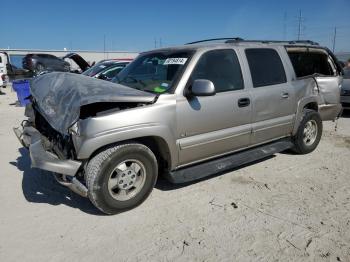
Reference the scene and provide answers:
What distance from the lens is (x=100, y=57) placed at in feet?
124

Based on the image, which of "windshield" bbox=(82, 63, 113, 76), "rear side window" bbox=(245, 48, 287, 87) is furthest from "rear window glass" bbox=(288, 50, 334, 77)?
"windshield" bbox=(82, 63, 113, 76)

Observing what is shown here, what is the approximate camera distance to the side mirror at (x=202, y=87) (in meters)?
3.95

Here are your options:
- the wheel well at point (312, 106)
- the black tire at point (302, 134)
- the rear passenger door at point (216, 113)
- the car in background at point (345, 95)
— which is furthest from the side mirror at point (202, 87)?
the car in background at point (345, 95)

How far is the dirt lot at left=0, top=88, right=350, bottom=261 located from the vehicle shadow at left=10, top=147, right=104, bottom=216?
1cm

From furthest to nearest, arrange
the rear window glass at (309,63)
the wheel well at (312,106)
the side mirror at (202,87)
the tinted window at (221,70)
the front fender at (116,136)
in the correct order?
1. the wheel well at (312,106)
2. the rear window glass at (309,63)
3. the tinted window at (221,70)
4. the side mirror at (202,87)
5. the front fender at (116,136)

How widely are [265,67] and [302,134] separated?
4.99 feet

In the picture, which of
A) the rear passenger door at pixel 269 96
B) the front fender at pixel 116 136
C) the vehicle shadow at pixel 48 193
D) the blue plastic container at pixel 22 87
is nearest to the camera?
the front fender at pixel 116 136

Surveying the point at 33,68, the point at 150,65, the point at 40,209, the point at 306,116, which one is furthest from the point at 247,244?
the point at 33,68

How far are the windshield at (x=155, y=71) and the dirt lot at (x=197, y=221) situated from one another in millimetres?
1361

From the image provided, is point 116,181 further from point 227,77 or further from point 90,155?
point 227,77

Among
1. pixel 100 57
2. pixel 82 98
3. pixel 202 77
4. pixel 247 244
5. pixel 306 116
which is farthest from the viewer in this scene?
pixel 100 57

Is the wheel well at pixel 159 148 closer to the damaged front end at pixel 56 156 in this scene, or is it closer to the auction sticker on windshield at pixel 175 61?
the damaged front end at pixel 56 156

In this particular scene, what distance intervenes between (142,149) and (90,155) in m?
0.57

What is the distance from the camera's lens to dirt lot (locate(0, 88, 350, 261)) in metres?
3.17
